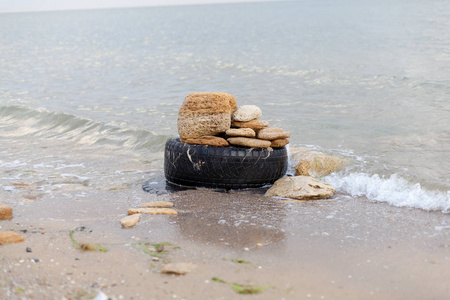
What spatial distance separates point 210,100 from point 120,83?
16882 millimetres

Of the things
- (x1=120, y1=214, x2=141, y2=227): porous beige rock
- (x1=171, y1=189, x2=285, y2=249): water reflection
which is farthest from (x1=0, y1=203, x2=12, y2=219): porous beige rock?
(x1=171, y1=189, x2=285, y2=249): water reflection

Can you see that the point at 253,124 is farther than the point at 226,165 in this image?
Yes

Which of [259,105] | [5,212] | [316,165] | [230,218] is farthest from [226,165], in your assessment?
[259,105]

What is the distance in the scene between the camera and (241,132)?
8.10 m

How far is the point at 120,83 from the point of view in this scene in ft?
79.8

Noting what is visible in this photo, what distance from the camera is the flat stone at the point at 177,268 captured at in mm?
4922

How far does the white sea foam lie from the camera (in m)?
7.25

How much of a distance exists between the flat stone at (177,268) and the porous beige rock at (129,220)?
1.48m

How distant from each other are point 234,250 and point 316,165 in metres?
3.86

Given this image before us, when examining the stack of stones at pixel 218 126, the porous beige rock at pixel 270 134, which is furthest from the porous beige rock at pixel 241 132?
the porous beige rock at pixel 270 134

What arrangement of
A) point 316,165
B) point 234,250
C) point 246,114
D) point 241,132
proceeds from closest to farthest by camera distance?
point 234,250 → point 241,132 → point 246,114 → point 316,165

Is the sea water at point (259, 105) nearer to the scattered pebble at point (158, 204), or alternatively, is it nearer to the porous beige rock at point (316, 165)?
the porous beige rock at point (316, 165)

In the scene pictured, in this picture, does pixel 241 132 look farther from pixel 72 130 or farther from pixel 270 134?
pixel 72 130

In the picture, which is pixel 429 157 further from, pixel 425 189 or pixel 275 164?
pixel 275 164
